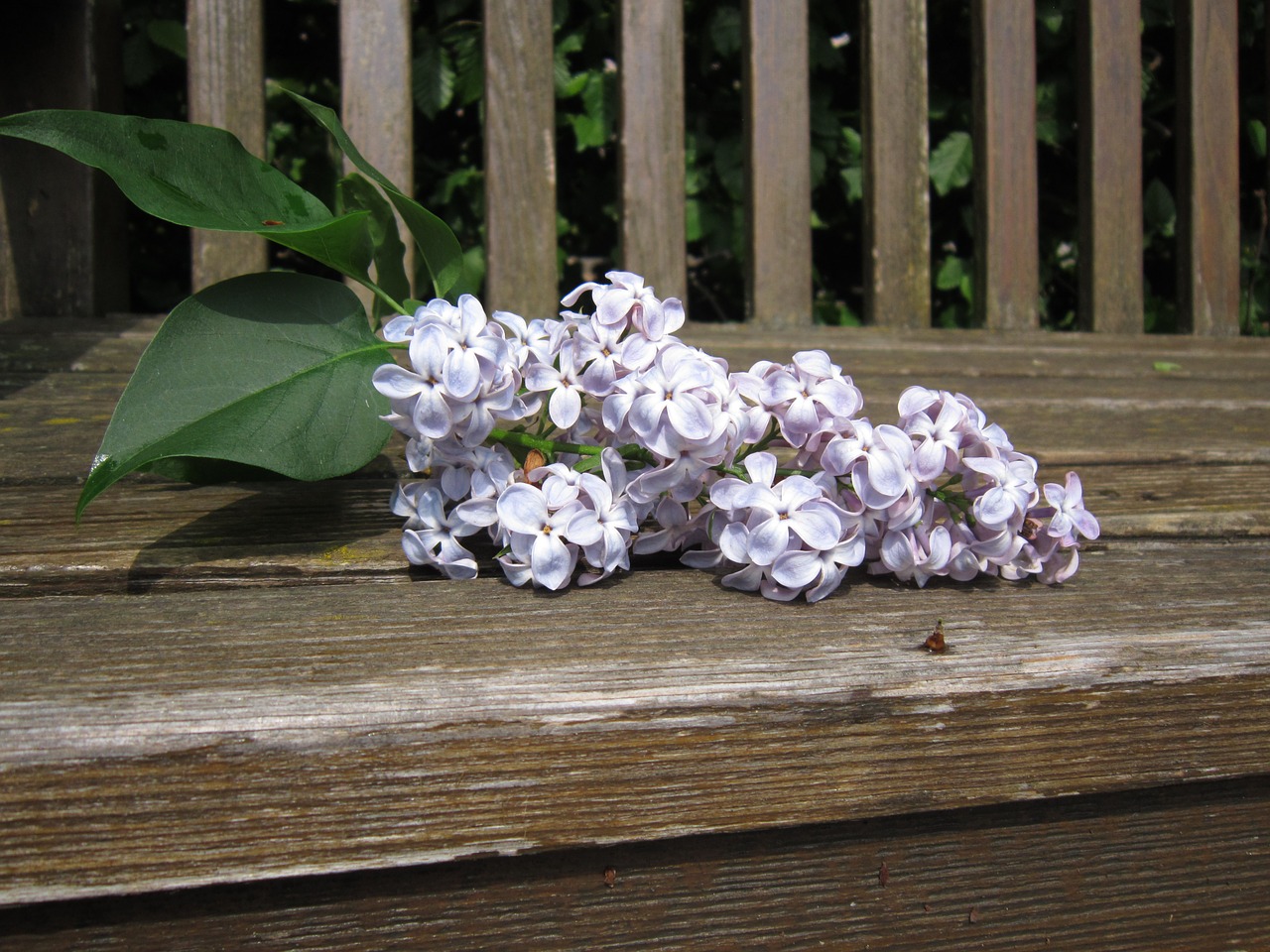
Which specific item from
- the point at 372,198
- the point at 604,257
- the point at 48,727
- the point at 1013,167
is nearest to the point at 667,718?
the point at 48,727

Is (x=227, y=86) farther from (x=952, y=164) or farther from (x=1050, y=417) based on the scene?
(x=952, y=164)

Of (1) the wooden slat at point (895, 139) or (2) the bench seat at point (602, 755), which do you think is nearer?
(2) the bench seat at point (602, 755)

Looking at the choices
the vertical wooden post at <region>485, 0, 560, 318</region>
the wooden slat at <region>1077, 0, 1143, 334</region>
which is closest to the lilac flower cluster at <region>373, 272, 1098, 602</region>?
the vertical wooden post at <region>485, 0, 560, 318</region>

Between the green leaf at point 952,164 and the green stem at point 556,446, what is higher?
the green leaf at point 952,164

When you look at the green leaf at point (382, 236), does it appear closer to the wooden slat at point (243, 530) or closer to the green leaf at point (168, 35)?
the wooden slat at point (243, 530)

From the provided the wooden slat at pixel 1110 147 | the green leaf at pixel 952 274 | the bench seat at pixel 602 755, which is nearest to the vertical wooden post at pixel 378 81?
the bench seat at pixel 602 755

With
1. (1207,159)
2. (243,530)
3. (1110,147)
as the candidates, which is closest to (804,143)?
(1110,147)
